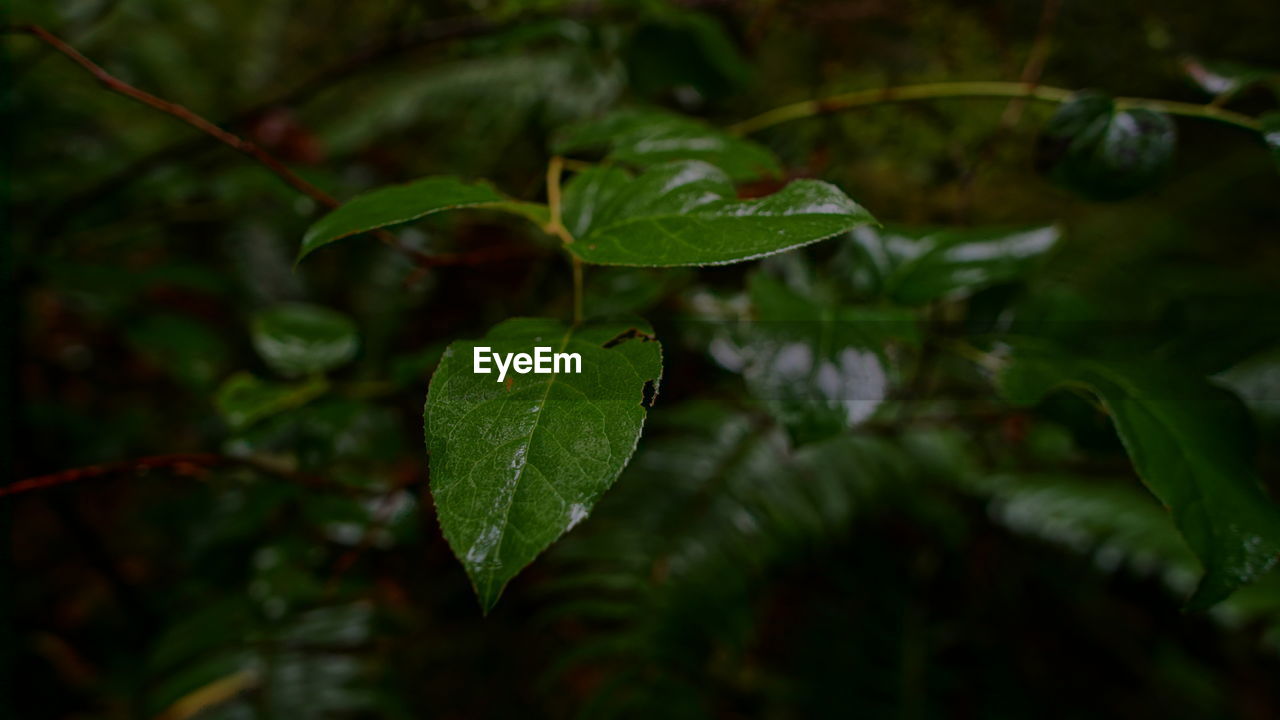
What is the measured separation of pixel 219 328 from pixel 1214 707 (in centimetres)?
281

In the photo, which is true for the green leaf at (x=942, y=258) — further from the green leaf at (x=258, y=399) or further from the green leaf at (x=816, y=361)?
the green leaf at (x=258, y=399)

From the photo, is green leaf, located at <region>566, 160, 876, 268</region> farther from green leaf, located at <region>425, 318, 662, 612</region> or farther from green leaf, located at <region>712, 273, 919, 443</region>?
green leaf, located at <region>712, 273, 919, 443</region>

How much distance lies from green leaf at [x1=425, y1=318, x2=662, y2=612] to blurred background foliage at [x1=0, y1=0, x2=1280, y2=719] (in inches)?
7.5

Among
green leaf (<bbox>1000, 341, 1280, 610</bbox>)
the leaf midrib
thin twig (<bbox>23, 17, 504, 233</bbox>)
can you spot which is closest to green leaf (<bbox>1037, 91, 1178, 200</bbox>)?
green leaf (<bbox>1000, 341, 1280, 610</bbox>)

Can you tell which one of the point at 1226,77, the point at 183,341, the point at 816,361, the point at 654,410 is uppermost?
the point at 1226,77

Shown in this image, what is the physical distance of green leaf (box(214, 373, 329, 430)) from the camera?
66 centimetres

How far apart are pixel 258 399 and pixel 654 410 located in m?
0.79

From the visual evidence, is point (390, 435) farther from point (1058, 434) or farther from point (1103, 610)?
point (1103, 610)

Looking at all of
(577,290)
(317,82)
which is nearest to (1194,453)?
(577,290)

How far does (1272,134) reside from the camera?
0.44 m

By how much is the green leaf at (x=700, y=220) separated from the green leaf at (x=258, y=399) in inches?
17.9

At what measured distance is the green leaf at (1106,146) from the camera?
521 millimetres

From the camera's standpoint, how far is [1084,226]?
1722mm

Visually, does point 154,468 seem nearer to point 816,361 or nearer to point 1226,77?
point 816,361
